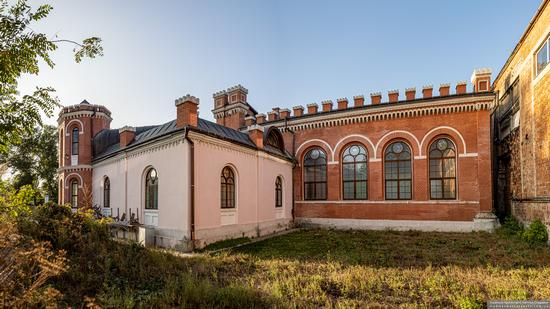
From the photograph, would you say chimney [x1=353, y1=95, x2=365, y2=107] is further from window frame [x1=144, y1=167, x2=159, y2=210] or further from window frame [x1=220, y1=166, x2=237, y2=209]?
window frame [x1=144, y1=167, x2=159, y2=210]

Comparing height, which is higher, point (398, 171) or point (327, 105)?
point (327, 105)

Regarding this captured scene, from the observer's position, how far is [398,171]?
16172 mm

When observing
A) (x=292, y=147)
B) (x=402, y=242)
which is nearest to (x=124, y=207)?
(x=292, y=147)

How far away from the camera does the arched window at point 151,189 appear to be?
11952 millimetres

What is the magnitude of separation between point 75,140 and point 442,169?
918 inches

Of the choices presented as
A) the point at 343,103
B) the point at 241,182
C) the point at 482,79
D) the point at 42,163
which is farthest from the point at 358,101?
the point at 42,163

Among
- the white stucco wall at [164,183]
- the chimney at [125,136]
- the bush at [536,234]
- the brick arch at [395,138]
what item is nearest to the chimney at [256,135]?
the white stucco wall at [164,183]

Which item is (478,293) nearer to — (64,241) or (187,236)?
(187,236)

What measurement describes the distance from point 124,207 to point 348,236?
10645 millimetres

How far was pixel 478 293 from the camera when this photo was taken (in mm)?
5512

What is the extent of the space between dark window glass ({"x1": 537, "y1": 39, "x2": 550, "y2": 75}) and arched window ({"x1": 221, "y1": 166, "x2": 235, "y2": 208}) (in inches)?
518

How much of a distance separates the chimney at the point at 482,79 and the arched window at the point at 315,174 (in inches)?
348

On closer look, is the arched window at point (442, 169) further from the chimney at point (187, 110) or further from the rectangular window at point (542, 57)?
the chimney at point (187, 110)

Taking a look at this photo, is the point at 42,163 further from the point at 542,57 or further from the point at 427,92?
the point at 542,57
